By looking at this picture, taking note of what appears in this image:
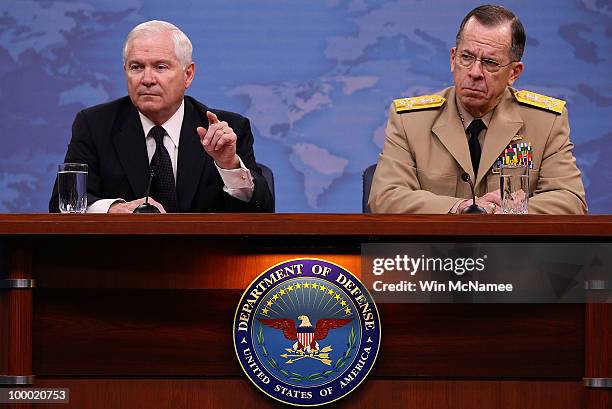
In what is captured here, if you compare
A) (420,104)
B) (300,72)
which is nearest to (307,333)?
(420,104)

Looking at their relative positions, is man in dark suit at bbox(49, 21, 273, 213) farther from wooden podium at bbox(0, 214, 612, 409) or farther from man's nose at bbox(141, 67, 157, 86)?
wooden podium at bbox(0, 214, 612, 409)

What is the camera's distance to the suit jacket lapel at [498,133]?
3.11 metres

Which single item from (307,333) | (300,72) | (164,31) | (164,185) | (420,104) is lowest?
(307,333)

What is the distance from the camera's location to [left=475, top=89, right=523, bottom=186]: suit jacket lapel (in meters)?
3.11

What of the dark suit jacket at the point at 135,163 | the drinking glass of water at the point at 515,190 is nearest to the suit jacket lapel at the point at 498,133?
the drinking glass of water at the point at 515,190

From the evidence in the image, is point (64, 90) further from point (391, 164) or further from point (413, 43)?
point (391, 164)

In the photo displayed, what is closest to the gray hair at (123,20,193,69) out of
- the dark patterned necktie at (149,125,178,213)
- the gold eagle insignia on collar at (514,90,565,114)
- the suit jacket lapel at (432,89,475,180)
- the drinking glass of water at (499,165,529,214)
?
the dark patterned necktie at (149,125,178,213)

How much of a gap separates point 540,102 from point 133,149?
50.2 inches

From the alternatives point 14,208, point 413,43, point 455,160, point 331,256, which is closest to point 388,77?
point 413,43

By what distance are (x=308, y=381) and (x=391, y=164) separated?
1.14 metres

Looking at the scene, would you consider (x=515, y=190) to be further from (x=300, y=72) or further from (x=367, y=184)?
(x=300, y=72)

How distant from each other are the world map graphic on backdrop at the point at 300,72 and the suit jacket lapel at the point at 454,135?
968mm

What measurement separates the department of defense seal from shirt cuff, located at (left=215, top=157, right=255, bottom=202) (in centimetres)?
83

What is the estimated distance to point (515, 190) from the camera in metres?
2.55
